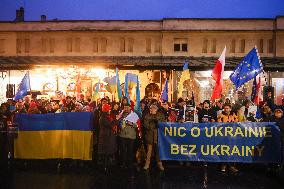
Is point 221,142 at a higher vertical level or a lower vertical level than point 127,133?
lower

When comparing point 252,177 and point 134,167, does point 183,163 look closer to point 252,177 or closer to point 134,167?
point 134,167

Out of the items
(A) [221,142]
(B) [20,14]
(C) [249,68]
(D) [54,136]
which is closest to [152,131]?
(A) [221,142]

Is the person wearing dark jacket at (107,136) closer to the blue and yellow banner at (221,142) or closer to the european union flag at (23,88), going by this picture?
the blue and yellow banner at (221,142)

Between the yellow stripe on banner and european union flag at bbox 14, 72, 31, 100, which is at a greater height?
european union flag at bbox 14, 72, 31, 100

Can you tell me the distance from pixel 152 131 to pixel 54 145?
2938 millimetres

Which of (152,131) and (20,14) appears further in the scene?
(20,14)

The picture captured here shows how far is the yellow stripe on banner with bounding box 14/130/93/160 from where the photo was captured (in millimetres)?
12094

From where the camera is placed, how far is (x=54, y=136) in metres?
12.3

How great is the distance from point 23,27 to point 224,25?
18224 millimetres

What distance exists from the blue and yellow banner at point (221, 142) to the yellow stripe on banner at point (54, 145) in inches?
87.5

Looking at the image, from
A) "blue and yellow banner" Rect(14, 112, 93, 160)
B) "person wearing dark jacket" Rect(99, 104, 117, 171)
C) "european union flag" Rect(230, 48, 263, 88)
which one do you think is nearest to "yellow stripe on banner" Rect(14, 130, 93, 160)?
"blue and yellow banner" Rect(14, 112, 93, 160)

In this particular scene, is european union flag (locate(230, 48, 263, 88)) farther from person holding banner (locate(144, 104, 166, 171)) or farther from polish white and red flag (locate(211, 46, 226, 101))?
person holding banner (locate(144, 104, 166, 171))

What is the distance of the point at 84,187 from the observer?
945 cm

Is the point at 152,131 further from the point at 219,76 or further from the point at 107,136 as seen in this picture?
the point at 219,76
